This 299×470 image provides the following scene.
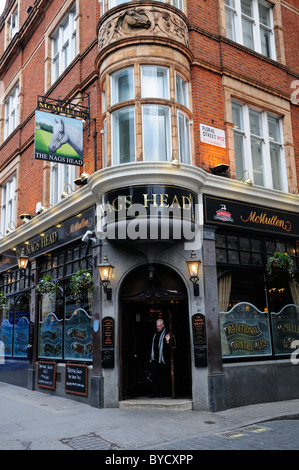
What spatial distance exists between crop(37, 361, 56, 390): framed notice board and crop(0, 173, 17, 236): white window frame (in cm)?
628

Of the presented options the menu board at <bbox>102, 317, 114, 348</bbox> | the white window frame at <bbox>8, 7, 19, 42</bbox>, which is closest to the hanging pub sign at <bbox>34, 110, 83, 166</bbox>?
the menu board at <bbox>102, 317, 114, 348</bbox>

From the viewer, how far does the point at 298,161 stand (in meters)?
13.2

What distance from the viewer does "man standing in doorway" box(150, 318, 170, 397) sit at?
407 inches

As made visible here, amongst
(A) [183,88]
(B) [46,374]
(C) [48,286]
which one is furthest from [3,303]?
(A) [183,88]

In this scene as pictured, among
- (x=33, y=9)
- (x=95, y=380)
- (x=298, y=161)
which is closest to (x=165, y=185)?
(x=95, y=380)

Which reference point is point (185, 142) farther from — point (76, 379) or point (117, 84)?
point (76, 379)

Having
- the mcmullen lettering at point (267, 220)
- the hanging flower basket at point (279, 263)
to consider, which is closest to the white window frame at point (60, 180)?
the mcmullen lettering at point (267, 220)

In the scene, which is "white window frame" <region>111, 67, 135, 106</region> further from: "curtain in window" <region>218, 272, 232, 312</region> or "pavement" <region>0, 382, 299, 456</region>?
"pavement" <region>0, 382, 299, 456</region>

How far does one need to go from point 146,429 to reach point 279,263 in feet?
18.2

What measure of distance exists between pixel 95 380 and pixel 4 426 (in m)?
2.32

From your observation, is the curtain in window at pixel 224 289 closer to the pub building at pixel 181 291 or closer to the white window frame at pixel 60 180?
the pub building at pixel 181 291

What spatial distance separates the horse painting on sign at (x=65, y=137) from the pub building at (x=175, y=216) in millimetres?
174

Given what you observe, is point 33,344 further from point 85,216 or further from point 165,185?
point 165,185

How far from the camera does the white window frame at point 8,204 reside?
17.5 meters
